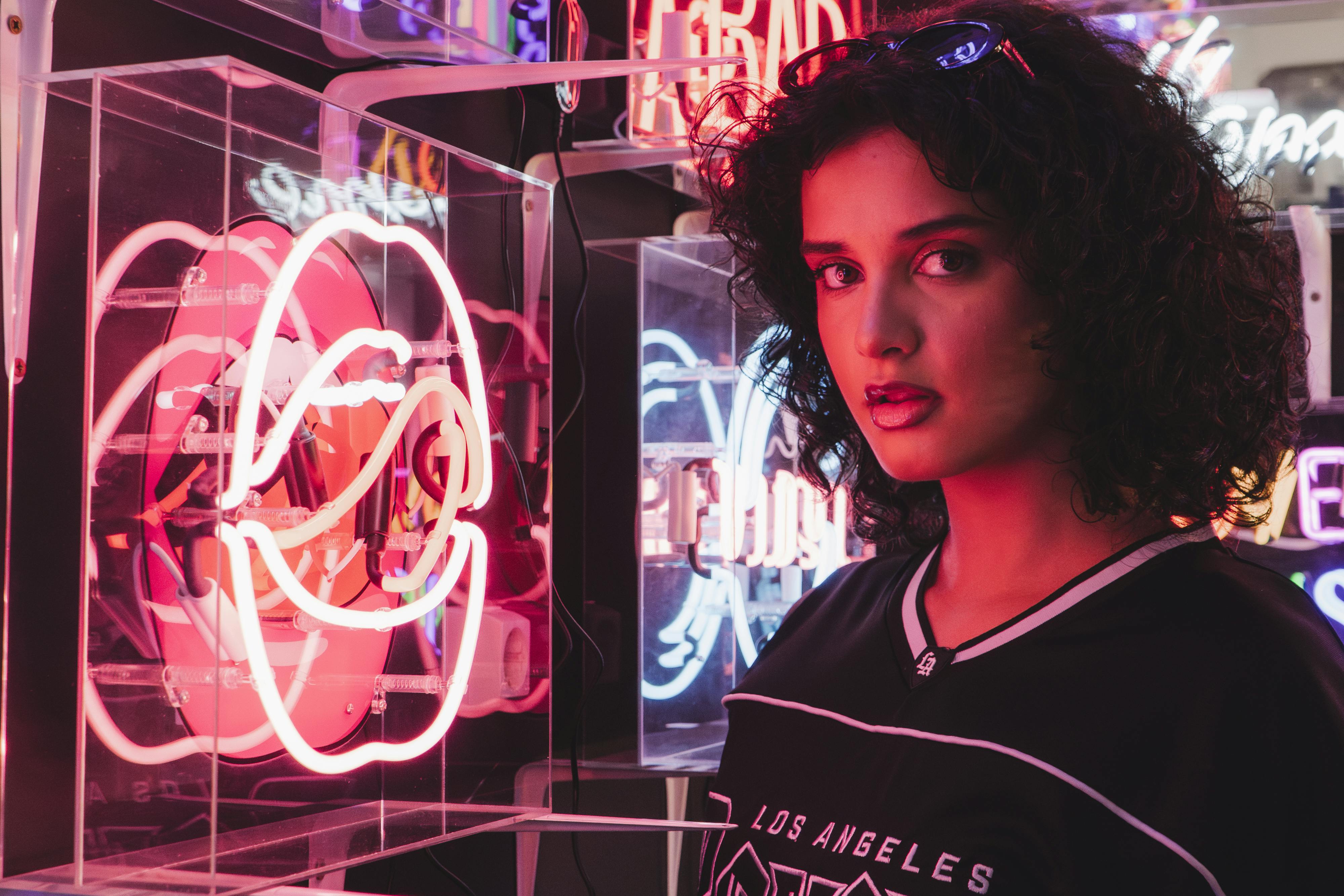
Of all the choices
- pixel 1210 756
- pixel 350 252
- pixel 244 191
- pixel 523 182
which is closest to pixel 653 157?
pixel 523 182

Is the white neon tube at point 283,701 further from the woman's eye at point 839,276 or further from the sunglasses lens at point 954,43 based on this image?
the sunglasses lens at point 954,43

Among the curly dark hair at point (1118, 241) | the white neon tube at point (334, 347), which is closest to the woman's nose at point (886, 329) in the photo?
the curly dark hair at point (1118, 241)

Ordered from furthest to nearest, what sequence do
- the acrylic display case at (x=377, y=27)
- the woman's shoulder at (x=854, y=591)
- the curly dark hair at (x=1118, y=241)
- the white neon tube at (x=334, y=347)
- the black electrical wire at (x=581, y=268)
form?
the black electrical wire at (x=581, y=268) < the acrylic display case at (x=377, y=27) < the woman's shoulder at (x=854, y=591) < the white neon tube at (x=334, y=347) < the curly dark hair at (x=1118, y=241)

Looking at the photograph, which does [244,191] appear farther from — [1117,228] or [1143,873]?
[1143,873]

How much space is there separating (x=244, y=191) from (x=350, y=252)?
0.25m

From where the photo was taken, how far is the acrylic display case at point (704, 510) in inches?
113

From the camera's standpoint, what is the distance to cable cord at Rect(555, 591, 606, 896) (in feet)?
7.91

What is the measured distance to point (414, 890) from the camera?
2256mm

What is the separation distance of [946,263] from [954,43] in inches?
8.5

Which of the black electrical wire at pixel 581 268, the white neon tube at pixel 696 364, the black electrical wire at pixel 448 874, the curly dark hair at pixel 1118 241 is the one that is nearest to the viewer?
the curly dark hair at pixel 1118 241

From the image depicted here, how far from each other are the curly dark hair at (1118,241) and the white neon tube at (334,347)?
1.78ft

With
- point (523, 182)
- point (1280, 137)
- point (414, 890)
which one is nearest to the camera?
point (523, 182)

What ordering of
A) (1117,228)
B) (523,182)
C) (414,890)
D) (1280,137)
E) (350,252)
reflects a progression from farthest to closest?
1. (1280,137)
2. (414,890)
3. (523,182)
4. (350,252)
5. (1117,228)

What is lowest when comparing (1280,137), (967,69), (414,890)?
(414,890)
